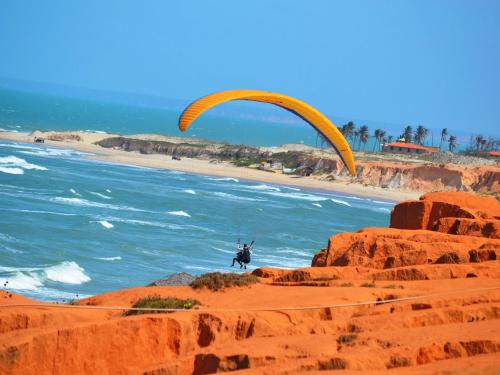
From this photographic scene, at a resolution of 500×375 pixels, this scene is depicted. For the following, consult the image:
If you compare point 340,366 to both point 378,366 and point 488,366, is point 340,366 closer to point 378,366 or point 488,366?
point 378,366

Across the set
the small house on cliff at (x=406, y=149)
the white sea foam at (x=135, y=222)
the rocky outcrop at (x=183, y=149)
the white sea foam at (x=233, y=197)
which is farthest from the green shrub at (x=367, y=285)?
the small house on cliff at (x=406, y=149)

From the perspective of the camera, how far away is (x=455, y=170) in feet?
261

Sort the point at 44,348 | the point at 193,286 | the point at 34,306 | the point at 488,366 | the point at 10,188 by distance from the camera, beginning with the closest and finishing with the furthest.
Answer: the point at 488,366, the point at 44,348, the point at 34,306, the point at 193,286, the point at 10,188

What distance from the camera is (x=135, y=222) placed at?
145ft

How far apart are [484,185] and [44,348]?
6954 centimetres

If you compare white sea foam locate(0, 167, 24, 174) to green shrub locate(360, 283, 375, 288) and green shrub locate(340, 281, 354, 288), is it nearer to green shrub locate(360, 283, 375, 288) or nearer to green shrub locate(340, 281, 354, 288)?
green shrub locate(340, 281, 354, 288)

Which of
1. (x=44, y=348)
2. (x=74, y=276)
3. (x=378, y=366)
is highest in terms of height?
(x=378, y=366)

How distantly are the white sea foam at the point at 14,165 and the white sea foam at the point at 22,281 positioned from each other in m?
32.5

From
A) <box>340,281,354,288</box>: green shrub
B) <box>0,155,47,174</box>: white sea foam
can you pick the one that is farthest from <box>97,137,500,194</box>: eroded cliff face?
<box>340,281,354,288</box>: green shrub

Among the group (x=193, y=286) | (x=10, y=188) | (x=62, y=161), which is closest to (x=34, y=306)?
(x=193, y=286)

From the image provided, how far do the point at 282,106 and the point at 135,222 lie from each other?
2170 cm

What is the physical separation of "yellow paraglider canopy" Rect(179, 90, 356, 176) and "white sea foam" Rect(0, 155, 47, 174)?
3957 cm

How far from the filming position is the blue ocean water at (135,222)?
102ft

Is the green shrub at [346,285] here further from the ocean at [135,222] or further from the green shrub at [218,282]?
the ocean at [135,222]
